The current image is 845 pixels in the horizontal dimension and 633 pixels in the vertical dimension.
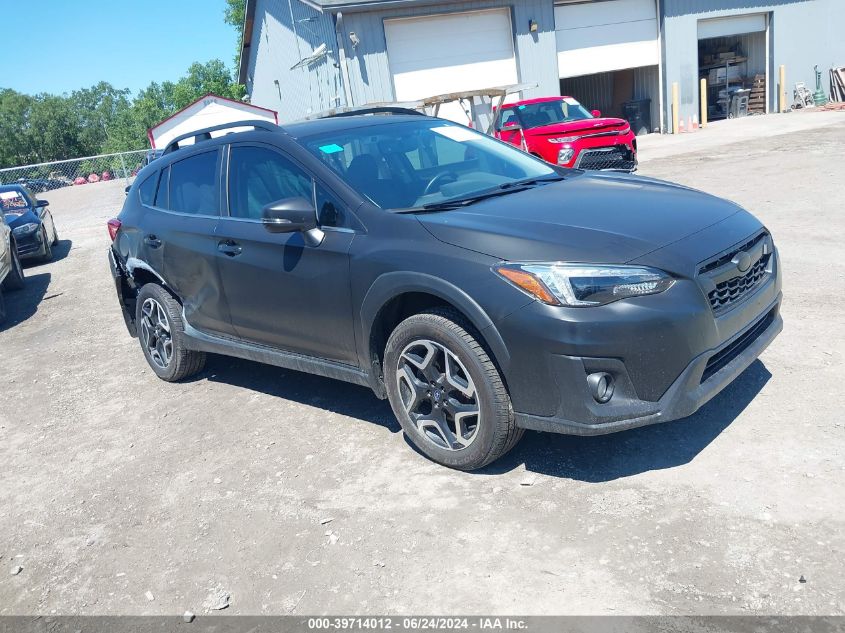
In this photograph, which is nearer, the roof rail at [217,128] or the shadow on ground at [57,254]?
the roof rail at [217,128]

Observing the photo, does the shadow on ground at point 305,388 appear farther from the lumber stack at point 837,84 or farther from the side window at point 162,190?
the lumber stack at point 837,84

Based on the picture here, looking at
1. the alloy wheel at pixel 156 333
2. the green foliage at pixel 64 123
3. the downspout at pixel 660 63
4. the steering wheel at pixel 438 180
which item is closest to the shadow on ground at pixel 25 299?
the alloy wheel at pixel 156 333

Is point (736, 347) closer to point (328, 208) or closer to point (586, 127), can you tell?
point (328, 208)

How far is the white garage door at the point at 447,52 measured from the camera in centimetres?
2116

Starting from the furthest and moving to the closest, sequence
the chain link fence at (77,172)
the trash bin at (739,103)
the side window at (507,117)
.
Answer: the chain link fence at (77,172), the trash bin at (739,103), the side window at (507,117)

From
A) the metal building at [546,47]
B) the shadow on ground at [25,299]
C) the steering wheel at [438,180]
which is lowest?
the shadow on ground at [25,299]

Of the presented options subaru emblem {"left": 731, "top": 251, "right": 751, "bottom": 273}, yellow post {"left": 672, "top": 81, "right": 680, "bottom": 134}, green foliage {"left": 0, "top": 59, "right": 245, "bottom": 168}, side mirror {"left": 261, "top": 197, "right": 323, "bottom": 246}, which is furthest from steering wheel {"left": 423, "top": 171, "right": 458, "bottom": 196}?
green foliage {"left": 0, "top": 59, "right": 245, "bottom": 168}

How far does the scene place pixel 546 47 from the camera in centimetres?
2258

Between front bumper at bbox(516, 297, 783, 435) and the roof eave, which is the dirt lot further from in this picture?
the roof eave

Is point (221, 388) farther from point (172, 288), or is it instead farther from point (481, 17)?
point (481, 17)

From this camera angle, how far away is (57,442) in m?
5.21

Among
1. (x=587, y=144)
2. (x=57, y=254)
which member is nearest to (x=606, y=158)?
(x=587, y=144)

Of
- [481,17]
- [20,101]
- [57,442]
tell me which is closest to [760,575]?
[57,442]

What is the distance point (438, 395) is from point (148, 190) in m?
3.37
